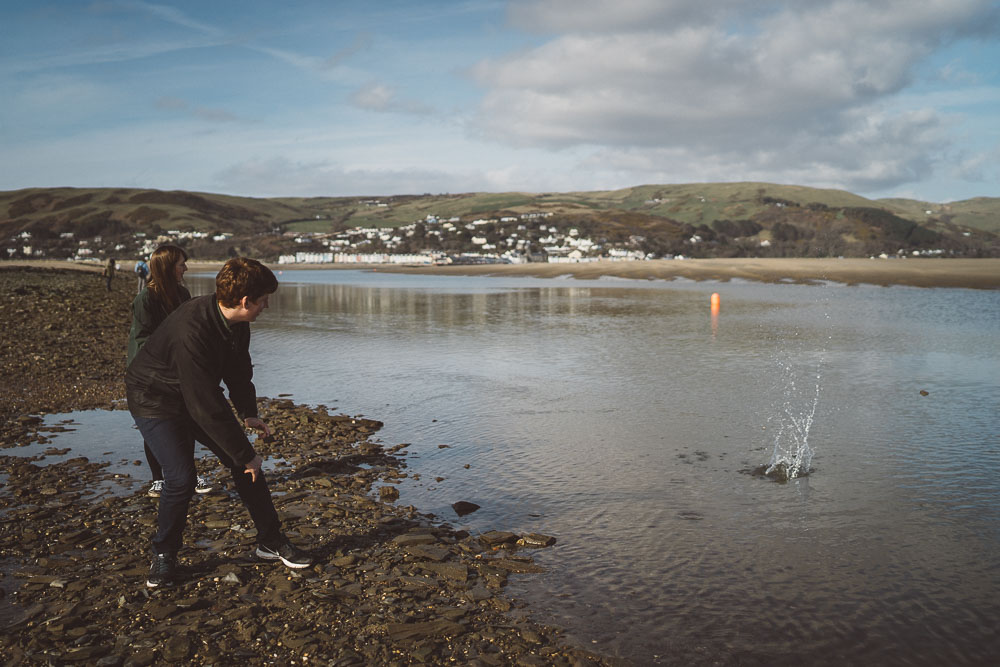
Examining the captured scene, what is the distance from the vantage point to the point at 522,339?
2506 cm

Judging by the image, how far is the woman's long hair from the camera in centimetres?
750

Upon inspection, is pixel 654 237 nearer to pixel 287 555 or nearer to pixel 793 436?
pixel 793 436

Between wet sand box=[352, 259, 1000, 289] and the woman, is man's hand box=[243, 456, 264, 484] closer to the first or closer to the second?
the woman

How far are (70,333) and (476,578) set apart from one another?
2057 centimetres

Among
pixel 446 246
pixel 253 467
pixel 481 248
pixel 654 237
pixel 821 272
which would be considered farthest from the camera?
pixel 446 246

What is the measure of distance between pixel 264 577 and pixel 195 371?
195 cm

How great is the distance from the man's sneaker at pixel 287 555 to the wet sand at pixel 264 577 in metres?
0.08

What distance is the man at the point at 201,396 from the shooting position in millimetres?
5410

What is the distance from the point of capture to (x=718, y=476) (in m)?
9.34

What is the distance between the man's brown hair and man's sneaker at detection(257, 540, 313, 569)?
2.27 m

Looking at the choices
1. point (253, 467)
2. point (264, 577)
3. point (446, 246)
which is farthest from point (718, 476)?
point (446, 246)

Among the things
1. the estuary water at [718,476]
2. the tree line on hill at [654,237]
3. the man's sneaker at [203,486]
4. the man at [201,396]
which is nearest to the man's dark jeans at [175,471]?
the man at [201,396]

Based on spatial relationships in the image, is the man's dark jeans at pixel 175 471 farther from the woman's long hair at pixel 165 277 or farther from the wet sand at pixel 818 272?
the wet sand at pixel 818 272

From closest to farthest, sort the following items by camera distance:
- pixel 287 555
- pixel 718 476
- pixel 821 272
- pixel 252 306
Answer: pixel 252 306, pixel 287 555, pixel 718 476, pixel 821 272
